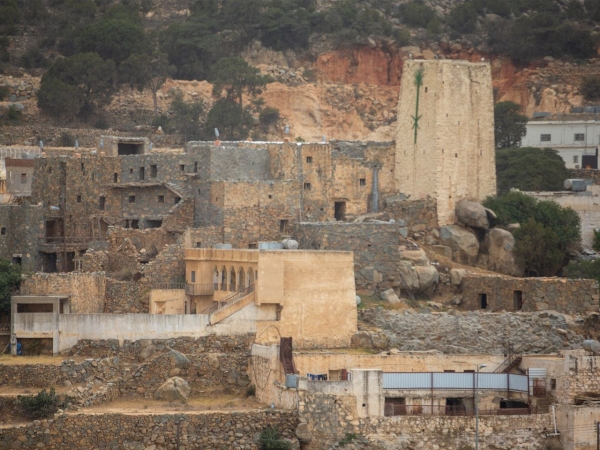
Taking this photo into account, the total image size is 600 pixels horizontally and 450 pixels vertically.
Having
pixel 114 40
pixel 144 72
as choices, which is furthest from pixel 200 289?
pixel 114 40

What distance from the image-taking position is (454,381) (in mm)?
55562

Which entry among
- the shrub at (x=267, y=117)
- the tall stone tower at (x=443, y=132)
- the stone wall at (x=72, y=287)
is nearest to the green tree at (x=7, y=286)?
the stone wall at (x=72, y=287)

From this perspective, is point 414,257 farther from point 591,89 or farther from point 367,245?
point 591,89

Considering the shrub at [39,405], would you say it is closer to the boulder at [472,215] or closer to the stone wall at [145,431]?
the stone wall at [145,431]

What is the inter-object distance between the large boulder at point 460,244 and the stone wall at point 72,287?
45.0ft

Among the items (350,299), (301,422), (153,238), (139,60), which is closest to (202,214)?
(153,238)

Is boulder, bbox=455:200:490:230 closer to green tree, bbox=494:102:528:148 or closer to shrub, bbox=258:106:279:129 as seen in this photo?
shrub, bbox=258:106:279:129

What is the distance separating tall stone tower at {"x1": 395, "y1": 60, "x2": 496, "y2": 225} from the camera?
67.4 m

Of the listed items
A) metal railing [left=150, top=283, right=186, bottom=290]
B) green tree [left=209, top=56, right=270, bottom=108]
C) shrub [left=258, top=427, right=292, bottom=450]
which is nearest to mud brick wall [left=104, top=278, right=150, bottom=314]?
metal railing [left=150, top=283, right=186, bottom=290]

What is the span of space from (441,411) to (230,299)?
7448 millimetres

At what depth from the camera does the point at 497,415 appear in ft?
179

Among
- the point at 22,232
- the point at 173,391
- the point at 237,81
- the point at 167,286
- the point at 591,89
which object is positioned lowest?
the point at 173,391

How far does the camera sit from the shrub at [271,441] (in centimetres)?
5200

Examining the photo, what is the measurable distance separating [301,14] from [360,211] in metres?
35.0
